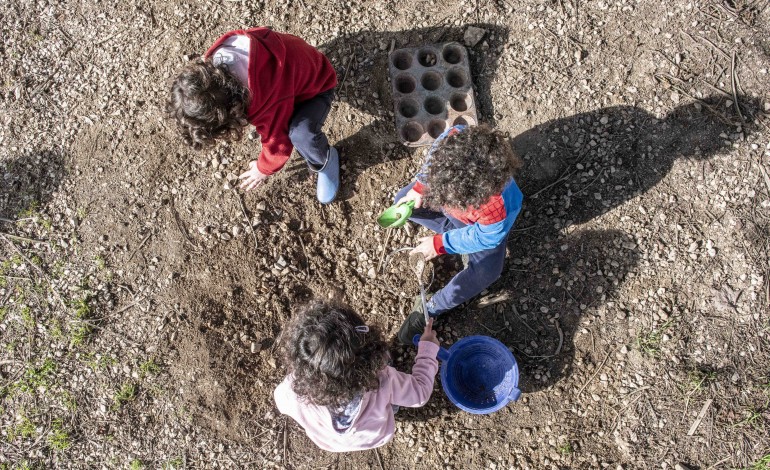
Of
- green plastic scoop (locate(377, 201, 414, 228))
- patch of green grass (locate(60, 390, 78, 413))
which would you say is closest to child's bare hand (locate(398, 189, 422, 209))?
green plastic scoop (locate(377, 201, 414, 228))

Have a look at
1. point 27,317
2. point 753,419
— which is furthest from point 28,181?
point 753,419

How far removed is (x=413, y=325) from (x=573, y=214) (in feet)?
3.53

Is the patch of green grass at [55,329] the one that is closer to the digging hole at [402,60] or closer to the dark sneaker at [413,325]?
the dark sneaker at [413,325]

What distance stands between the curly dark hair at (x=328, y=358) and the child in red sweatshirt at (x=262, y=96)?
0.90 m

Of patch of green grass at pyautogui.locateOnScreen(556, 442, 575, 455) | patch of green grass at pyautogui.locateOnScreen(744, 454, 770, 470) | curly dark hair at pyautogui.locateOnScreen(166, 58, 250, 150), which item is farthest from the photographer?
patch of green grass at pyautogui.locateOnScreen(556, 442, 575, 455)

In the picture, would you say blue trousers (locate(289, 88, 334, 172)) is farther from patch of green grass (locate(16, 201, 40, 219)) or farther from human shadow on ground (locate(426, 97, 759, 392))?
patch of green grass (locate(16, 201, 40, 219))

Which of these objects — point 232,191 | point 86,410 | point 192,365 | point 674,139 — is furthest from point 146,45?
point 674,139

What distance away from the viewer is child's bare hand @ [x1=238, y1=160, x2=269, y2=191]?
3018 mm

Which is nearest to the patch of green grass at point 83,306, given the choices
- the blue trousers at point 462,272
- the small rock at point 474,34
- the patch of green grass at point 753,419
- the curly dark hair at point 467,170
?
the blue trousers at point 462,272

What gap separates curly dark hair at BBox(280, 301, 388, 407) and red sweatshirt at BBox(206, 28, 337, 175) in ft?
2.97

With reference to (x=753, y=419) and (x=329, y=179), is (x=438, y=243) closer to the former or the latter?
(x=329, y=179)

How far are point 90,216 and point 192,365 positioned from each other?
104 cm

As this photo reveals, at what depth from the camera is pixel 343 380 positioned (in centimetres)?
228

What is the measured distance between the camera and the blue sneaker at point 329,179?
9.83ft
